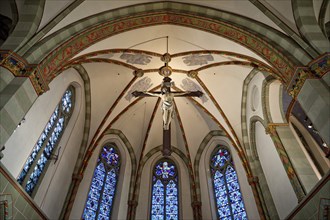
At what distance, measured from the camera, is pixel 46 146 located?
323 inches

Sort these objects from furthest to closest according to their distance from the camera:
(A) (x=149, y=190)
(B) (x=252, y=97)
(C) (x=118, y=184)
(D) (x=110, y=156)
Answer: (D) (x=110, y=156)
(A) (x=149, y=190)
(C) (x=118, y=184)
(B) (x=252, y=97)

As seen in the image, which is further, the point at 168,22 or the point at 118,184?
the point at 118,184

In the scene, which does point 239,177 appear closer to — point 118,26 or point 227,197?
point 227,197

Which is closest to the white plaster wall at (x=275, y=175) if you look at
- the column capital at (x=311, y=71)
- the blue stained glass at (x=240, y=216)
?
the blue stained glass at (x=240, y=216)

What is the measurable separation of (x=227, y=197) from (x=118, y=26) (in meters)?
7.02

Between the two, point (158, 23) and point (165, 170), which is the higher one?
point (158, 23)

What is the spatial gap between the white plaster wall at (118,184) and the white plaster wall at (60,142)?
0.62 m

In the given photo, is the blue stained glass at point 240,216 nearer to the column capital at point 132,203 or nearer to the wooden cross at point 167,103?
the column capital at point 132,203

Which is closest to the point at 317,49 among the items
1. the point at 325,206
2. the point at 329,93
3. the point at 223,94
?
the point at 329,93

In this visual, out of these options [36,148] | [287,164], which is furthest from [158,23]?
[287,164]

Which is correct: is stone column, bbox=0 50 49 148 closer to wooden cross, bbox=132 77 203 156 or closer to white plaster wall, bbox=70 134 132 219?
wooden cross, bbox=132 77 203 156

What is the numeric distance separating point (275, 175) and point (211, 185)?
334cm

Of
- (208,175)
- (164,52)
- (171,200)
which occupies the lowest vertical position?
(171,200)

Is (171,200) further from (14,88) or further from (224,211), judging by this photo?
(14,88)
